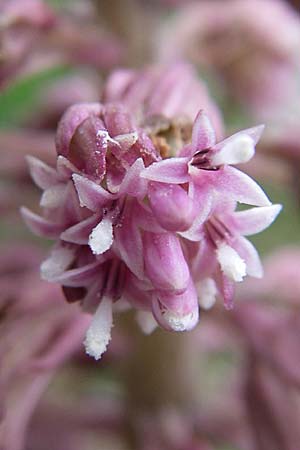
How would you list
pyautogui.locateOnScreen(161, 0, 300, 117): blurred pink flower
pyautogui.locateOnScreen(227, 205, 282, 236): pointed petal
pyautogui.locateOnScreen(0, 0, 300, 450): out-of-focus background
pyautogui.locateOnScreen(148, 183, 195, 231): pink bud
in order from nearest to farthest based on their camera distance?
1. pyautogui.locateOnScreen(148, 183, 195, 231): pink bud
2. pyautogui.locateOnScreen(227, 205, 282, 236): pointed petal
3. pyautogui.locateOnScreen(0, 0, 300, 450): out-of-focus background
4. pyautogui.locateOnScreen(161, 0, 300, 117): blurred pink flower

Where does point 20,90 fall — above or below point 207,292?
above

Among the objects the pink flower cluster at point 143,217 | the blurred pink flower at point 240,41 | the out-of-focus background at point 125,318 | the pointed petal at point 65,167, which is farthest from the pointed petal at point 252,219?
the blurred pink flower at point 240,41

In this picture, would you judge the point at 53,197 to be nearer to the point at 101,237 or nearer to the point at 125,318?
the point at 101,237

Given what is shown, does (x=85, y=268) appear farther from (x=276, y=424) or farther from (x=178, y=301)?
(x=276, y=424)

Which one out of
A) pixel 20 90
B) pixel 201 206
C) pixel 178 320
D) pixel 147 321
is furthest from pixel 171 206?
pixel 20 90

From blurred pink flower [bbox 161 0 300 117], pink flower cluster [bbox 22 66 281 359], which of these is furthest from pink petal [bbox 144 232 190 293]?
blurred pink flower [bbox 161 0 300 117]

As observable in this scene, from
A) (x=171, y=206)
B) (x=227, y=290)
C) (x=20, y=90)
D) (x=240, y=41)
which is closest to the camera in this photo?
(x=171, y=206)

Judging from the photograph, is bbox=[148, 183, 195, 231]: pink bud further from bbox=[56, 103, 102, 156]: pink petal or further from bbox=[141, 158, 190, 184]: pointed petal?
bbox=[56, 103, 102, 156]: pink petal
